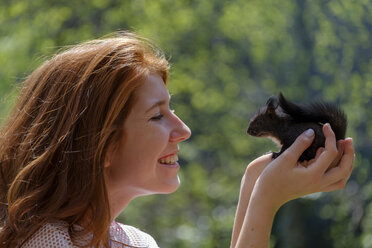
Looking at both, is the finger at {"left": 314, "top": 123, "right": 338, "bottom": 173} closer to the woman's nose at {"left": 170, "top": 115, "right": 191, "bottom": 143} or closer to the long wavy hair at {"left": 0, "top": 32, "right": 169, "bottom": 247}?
the woman's nose at {"left": 170, "top": 115, "right": 191, "bottom": 143}

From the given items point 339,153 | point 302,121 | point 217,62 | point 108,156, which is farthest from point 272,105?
point 217,62

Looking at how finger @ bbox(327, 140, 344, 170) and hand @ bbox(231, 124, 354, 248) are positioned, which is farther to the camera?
finger @ bbox(327, 140, 344, 170)

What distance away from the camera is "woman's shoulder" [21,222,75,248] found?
1.27 metres

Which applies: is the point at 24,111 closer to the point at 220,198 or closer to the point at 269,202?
the point at 269,202

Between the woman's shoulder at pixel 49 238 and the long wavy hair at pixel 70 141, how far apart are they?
12mm

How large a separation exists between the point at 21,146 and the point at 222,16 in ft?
16.5

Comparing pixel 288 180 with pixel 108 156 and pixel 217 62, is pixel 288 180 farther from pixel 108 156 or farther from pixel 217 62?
pixel 217 62

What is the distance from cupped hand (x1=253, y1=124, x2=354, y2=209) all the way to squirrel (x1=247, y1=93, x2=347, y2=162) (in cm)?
10

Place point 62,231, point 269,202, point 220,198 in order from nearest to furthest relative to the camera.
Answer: point 62,231, point 269,202, point 220,198

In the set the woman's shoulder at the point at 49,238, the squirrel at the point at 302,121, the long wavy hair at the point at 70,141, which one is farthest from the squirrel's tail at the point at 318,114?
the woman's shoulder at the point at 49,238

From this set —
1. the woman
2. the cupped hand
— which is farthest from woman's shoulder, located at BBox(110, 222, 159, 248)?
the cupped hand

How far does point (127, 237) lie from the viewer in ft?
5.08

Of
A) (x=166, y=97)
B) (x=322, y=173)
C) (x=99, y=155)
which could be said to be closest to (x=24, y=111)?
(x=99, y=155)

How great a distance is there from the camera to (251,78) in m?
6.35
